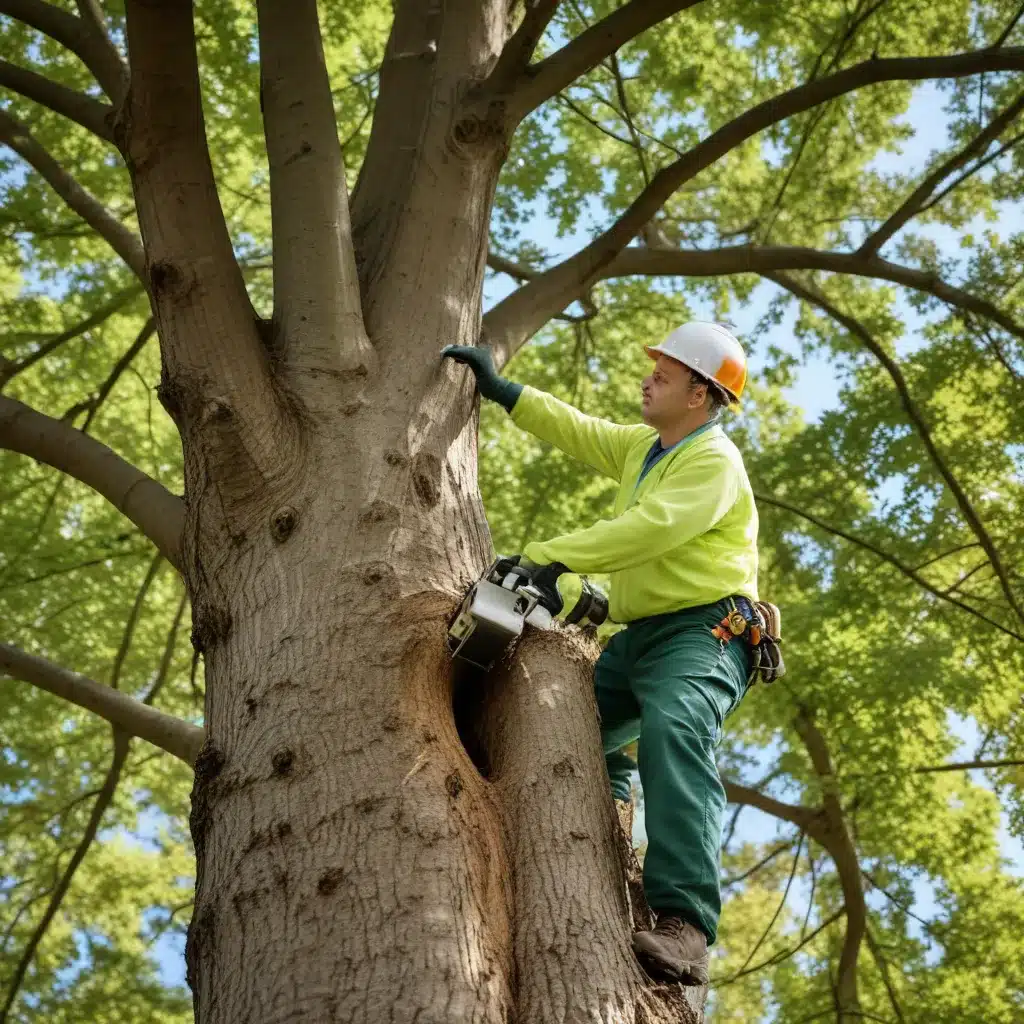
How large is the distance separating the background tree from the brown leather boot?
135 mm

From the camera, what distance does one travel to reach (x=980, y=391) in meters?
7.48

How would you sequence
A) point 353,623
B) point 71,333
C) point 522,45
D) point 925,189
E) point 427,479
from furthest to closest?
point 71,333 < point 925,189 < point 522,45 < point 427,479 < point 353,623

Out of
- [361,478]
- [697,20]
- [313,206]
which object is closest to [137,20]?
[313,206]

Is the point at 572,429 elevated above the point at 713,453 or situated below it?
above

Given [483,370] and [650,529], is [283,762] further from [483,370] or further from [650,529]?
[483,370]

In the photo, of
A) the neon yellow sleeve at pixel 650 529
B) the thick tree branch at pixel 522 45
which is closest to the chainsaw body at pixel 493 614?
the neon yellow sleeve at pixel 650 529

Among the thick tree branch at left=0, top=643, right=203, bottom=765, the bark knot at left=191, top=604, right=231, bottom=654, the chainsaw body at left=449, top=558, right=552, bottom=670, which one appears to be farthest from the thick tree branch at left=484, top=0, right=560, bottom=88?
the thick tree branch at left=0, top=643, right=203, bottom=765

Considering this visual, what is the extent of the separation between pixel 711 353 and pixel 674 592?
2.76ft

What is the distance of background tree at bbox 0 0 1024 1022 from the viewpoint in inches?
99.0

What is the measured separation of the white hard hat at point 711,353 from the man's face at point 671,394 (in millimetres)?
43

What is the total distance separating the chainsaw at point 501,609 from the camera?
2.93 meters

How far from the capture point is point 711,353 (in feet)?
12.3

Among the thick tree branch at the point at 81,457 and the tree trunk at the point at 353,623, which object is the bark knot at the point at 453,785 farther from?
the thick tree branch at the point at 81,457

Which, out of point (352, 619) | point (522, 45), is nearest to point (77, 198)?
point (522, 45)
